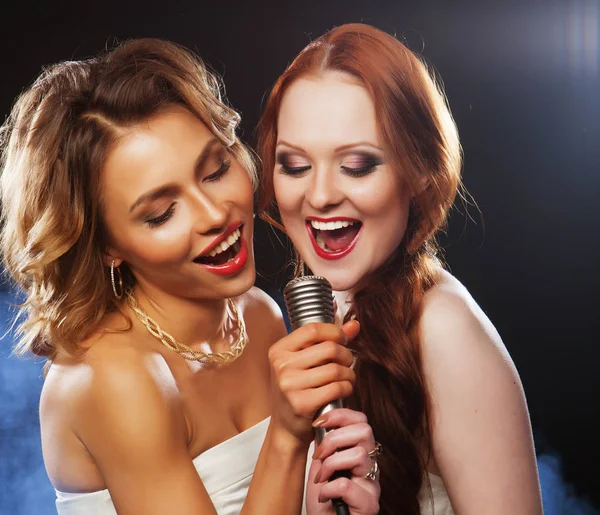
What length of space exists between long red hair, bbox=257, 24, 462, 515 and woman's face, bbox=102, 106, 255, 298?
0.28 metres

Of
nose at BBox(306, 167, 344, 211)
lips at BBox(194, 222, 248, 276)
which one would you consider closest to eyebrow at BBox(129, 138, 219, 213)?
lips at BBox(194, 222, 248, 276)

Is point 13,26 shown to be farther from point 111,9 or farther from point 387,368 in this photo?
point 387,368

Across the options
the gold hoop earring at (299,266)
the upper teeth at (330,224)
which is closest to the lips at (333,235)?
the upper teeth at (330,224)

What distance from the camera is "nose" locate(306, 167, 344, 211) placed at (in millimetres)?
1911

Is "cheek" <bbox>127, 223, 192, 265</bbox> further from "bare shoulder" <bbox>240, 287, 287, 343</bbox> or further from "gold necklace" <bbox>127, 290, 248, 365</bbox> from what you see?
"bare shoulder" <bbox>240, 287, 287, 343</bbox>

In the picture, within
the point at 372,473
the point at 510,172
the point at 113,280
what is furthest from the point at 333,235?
the point at 510,172

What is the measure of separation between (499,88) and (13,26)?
4.61 ft

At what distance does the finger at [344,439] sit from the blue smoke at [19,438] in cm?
132

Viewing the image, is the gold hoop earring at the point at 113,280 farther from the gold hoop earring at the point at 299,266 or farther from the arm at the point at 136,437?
the gold hoop earring at the point at 299,266

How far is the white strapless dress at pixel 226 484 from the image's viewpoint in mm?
1955

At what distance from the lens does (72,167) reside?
184 cm

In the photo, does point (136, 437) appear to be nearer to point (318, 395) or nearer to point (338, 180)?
point (318, 395)

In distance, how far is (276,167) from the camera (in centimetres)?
203

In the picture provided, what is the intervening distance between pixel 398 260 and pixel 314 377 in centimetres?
64
